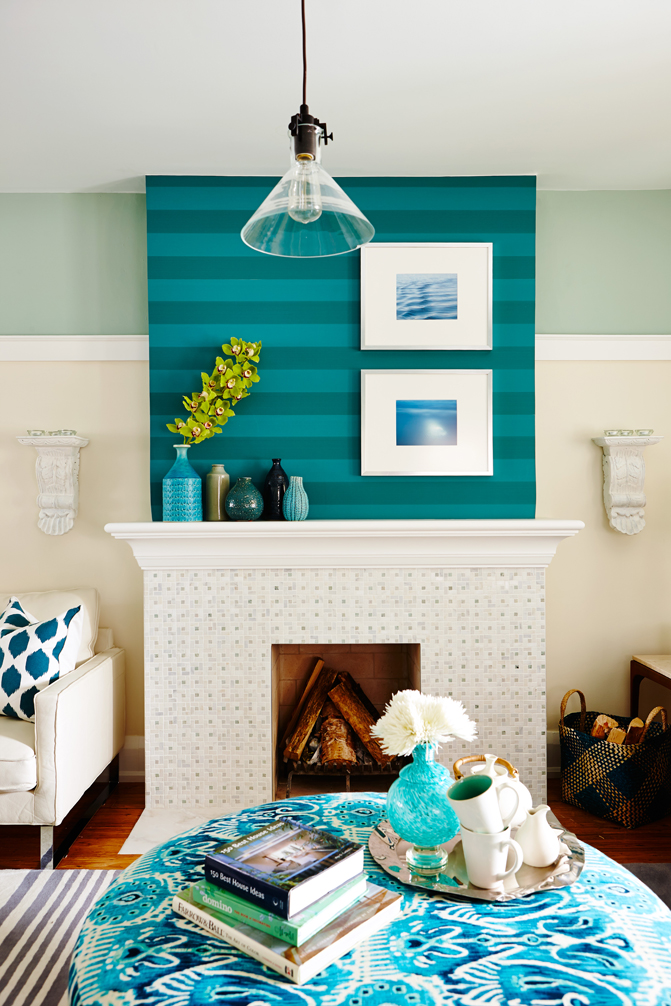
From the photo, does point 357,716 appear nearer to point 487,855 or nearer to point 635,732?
point 635,732

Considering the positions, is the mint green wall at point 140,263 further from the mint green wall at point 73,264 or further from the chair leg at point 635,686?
the chair leg at point 635,686

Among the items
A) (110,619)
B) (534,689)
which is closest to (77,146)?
(110,619)

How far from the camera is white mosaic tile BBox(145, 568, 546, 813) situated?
2.62 metres

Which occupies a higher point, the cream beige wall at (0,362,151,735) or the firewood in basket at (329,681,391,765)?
the cream beige wall at (0,362,151,735)

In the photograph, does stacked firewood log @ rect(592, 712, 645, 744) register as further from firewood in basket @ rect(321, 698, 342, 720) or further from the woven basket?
firewood in basket @ rect(321, 698, 342, 720)

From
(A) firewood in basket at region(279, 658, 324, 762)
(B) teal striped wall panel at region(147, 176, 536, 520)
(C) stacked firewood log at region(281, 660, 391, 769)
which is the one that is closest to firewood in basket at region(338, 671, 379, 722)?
(C) stacked firewood log at region(281, 660, 391, 769)

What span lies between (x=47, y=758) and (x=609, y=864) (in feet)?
5.73

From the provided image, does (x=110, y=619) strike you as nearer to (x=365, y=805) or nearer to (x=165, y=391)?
(x=165, y=391)

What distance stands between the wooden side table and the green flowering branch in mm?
1995

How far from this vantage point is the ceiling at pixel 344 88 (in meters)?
1.83

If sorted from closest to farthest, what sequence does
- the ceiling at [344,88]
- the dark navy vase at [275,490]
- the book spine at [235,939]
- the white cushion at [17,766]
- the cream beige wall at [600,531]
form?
the book spine at [235,939]
the ceiling at [344,88]
the white cushion at [17,766]
the dark navy vase at [275,490]
the cream beige wall at [600,531]

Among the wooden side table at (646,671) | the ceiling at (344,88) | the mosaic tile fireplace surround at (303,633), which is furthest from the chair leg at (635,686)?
the ceiling at (344,88)

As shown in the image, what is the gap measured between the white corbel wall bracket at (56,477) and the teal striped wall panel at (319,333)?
1.33ft

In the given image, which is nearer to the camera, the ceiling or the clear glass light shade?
the clear glass light shade
